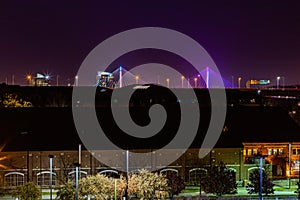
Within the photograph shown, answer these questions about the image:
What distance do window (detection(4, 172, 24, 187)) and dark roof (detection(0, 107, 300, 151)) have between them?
1393 mm

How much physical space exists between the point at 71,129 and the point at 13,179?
17.4 feet

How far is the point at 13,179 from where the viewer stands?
83.7 feet

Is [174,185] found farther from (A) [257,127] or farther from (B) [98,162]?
(A) [257,127]

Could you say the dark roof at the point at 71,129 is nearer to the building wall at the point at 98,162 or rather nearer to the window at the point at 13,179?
the building wall at the point at 98,162

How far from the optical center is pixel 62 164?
26.2 metres

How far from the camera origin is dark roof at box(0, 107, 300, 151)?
27.4m

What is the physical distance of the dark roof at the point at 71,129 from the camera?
27438 mm

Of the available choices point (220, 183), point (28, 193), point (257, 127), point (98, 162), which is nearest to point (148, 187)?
point (220, 183)

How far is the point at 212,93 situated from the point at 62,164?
3055cm

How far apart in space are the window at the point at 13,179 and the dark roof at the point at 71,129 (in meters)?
1.39

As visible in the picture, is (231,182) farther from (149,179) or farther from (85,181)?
(85,181)

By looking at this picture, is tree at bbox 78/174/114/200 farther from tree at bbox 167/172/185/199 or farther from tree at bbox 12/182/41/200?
tree at bbox 167/172/185/199

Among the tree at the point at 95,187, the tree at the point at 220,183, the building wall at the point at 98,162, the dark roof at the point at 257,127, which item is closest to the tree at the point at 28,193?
the tree at the point at 95,187

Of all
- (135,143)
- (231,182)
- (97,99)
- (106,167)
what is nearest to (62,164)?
(106,167)
